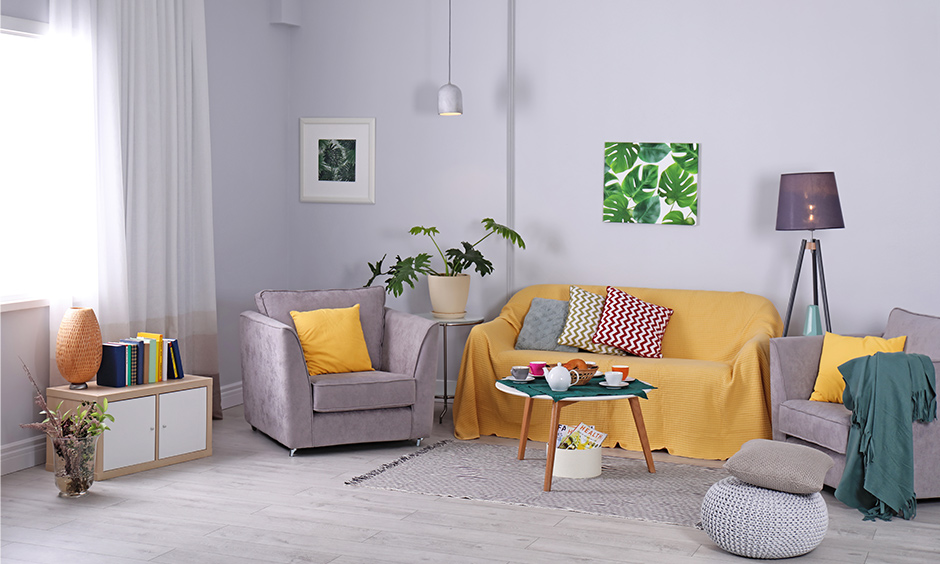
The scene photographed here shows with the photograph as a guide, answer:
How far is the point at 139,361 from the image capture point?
431 cm

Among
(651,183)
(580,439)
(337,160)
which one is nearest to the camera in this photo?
(580,439)

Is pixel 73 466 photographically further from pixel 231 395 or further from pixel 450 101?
pixel 450 101

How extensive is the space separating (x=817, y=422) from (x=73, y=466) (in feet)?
10.7

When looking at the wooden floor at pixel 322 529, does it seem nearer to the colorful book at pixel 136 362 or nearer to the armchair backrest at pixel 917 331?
the colorful book at pixel 136 362

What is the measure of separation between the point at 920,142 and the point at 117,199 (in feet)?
14.5

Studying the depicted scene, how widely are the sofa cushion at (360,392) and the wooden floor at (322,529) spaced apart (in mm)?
423

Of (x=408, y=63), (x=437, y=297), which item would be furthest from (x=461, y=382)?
(x=408, y=63)

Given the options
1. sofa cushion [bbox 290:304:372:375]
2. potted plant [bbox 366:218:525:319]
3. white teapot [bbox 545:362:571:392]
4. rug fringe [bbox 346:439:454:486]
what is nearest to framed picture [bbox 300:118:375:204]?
potted plant [bbox 366:218:525:319]

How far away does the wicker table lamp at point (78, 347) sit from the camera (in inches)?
162

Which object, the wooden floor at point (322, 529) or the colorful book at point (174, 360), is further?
the colorful book at point (174, 360)

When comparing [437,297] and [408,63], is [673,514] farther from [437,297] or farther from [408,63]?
[408,63]

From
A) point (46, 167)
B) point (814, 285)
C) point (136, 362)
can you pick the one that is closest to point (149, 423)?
point (136, 362)

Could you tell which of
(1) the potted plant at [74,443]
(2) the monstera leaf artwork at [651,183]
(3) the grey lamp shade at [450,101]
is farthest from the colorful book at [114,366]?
(2) the monstera leaf artwork at [651,183]

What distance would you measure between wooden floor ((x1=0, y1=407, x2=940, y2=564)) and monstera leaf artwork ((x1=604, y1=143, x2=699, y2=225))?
218cm
